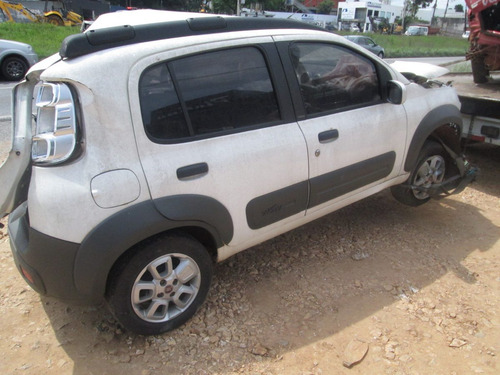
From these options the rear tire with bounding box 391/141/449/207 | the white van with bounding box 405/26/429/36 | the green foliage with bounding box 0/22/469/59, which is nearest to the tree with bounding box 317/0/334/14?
the white van with bounding box 405/26/429/36

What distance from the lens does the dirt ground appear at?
7.65 ft

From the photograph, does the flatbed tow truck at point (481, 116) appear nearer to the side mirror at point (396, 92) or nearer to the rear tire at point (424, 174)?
the rear tire at point (424, 174)

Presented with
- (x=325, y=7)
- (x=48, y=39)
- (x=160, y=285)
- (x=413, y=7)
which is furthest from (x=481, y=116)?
(x=325, y=7)

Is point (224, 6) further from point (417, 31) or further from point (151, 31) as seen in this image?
point (151, 31)

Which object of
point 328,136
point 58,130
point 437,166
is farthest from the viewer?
point 437,166

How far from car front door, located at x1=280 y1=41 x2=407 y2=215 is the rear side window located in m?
0.27

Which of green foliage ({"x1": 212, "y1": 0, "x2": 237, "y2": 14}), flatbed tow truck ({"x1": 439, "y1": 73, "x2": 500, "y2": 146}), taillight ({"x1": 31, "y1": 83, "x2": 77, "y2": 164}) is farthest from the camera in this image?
green foliage ({"x1": 212, "y1": 0, "x2": 237, "y2": 14})

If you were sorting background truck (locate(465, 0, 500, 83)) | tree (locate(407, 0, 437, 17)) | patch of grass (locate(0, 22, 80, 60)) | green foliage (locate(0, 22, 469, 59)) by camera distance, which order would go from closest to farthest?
1. background truck (locate(465, 0, 500, 83))
2. green foliage (locate(0, 22, 469, 59))
3. patch of grass (locate(0, 22, 80, 60))
4. tree (locate(407, 0, 437, 17))

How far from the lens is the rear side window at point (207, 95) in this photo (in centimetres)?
221

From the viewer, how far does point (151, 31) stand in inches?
88.8

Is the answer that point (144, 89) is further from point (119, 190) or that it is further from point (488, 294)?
point (488, 294)

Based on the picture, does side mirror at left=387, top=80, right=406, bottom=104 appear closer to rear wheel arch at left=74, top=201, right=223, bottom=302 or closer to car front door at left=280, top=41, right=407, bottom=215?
car front door at left=280, top=41, right=407, bottom=215

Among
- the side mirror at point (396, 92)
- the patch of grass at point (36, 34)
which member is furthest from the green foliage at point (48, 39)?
the side mirror at point (396, 92)

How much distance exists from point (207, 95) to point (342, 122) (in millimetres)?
1065
